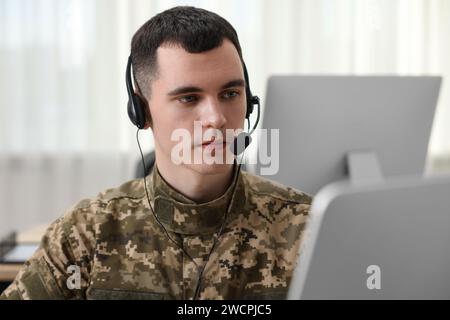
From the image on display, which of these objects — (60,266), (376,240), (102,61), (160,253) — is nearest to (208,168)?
(160,253)

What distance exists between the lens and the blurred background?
3.14 meters

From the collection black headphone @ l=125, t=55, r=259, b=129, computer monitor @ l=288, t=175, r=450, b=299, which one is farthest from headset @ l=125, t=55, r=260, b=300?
computer monitor @ l=288, t=175, r=450, b=299

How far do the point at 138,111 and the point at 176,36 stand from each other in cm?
17

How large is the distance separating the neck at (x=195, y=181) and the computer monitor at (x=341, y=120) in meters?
0.19

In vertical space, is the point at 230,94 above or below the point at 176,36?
below

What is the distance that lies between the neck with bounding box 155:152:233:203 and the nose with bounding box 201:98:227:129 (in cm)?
9

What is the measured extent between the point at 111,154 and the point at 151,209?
215 centimetres

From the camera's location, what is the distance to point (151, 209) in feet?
3.71

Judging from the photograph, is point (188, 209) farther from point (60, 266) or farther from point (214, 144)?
point (60, 266)

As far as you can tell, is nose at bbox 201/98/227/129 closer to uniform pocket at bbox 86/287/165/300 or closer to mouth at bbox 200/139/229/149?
mouth at bbox 200/139/229/149

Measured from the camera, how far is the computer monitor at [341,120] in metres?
1.24

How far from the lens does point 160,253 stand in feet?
3.60

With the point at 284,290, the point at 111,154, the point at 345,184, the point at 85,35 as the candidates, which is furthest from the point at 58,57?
the point at 345,184

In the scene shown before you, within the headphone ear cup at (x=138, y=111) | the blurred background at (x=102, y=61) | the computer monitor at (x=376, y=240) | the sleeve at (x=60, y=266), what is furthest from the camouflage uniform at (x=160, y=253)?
the blurred background at (x=102, y=61)
